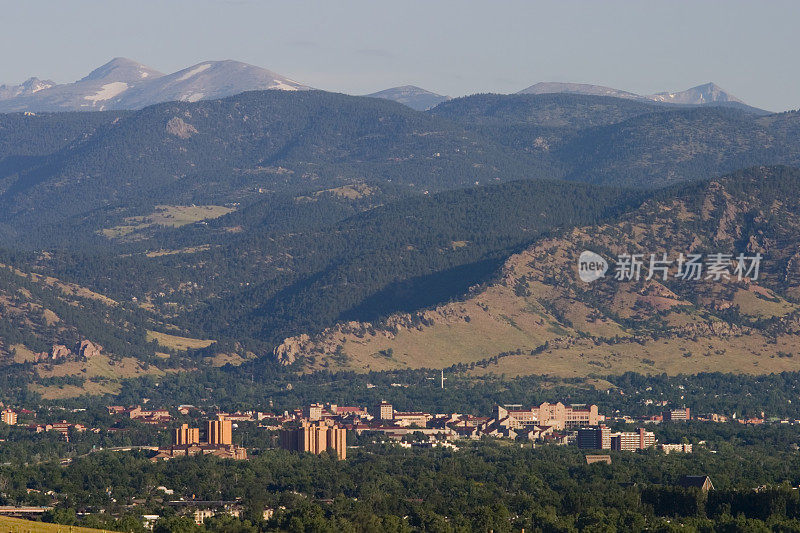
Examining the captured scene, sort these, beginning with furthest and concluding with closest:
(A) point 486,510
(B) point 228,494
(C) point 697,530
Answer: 1. (B) point 228,494
2. (A) point 486,510
3. (C) point 697,530

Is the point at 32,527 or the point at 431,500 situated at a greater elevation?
the point at 32,527

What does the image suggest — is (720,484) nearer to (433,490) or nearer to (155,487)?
(433,490)

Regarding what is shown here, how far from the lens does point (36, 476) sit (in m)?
198

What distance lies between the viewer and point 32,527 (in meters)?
141

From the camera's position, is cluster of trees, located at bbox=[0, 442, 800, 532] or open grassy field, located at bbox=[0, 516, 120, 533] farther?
cluster of trees, located at bbox=[0, 442, 800, 532]

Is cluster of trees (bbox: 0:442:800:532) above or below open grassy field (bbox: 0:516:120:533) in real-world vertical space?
below

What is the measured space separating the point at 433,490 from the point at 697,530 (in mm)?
43901

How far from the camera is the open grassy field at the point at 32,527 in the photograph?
135m

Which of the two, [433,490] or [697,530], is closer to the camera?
[697,530]

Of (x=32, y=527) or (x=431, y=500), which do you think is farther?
(x=431, y=500)

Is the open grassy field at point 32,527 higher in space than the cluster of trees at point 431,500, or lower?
higher

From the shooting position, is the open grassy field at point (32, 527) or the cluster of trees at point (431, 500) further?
the cluster of trees at point (431, 500)

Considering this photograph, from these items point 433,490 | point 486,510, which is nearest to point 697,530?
point 486,510

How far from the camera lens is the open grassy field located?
135 metres
